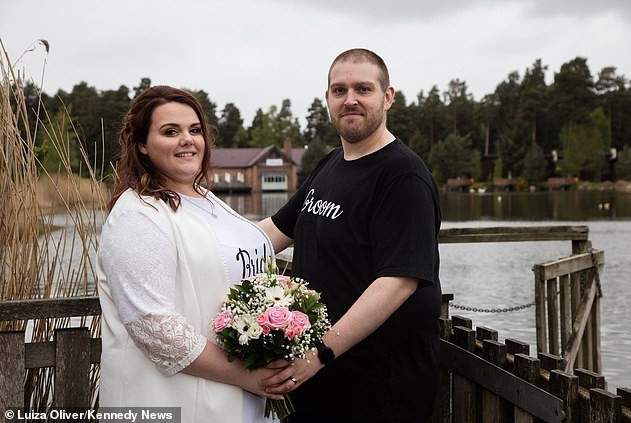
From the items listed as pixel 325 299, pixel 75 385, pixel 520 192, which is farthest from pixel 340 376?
pixel 520 192

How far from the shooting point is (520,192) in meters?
90.7

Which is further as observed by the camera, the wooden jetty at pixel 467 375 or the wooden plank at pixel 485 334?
the wooden plank at pixel 485 334

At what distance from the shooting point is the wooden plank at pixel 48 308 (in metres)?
2.73

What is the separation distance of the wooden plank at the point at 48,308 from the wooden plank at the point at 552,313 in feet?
17.5

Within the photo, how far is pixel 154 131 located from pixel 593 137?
310ft

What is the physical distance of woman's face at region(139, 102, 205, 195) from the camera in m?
2.57

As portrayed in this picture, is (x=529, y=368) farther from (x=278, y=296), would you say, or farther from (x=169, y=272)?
(x=169, y=272)

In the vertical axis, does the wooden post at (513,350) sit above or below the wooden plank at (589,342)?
above

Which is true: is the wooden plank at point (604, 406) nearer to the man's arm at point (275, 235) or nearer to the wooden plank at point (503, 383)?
the wooden plank at point (503, 383)

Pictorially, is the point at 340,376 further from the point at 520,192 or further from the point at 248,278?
the point at 520,192

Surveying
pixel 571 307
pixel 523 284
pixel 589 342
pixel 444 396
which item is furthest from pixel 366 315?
pixel 523 284

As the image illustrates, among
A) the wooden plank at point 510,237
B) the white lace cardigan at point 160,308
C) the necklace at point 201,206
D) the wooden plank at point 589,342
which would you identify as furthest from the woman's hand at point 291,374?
the wooden plank at point 589,342

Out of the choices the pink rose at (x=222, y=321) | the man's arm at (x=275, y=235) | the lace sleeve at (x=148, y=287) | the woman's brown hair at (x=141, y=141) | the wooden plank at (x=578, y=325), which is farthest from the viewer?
the wooden plank at (x=578, y=325)

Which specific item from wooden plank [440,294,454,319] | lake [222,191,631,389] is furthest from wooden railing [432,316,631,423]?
lake [222,191,631,389]
